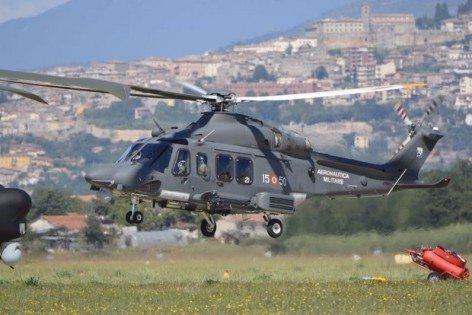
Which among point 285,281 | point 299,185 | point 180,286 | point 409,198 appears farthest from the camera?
point 409,198

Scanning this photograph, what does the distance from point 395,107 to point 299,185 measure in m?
3.09

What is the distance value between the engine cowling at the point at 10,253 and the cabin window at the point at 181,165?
8.26m

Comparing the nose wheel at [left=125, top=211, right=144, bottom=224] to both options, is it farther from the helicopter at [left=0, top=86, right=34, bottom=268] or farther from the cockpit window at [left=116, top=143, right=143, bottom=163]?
the helicopter at [left=0, top=86, right=34, bottom=268]

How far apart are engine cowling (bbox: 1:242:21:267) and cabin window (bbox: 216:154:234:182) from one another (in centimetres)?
892

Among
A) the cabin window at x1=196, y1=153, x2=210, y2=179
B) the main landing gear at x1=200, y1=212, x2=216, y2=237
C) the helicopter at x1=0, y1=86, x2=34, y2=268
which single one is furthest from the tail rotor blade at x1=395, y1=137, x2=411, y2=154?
the helicopter at x1=0, y1=86, x2=34, y2=268

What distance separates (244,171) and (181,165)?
4.83ft

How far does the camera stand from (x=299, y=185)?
36.5 meters

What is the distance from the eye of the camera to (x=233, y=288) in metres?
30.6

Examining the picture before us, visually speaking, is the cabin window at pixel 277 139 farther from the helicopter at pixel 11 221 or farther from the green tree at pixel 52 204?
the green tree at pixel 52 204

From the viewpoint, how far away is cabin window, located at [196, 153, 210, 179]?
3475 cm

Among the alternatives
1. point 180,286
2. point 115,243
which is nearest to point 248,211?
point 180,286

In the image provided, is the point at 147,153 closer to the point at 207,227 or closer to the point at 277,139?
the point at 207,227

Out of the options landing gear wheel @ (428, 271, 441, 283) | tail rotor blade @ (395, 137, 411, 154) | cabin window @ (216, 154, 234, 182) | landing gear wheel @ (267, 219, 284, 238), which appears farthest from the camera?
tail rotor blade @ (395, 137, 411, 154)

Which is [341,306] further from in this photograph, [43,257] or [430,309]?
[43,257]
